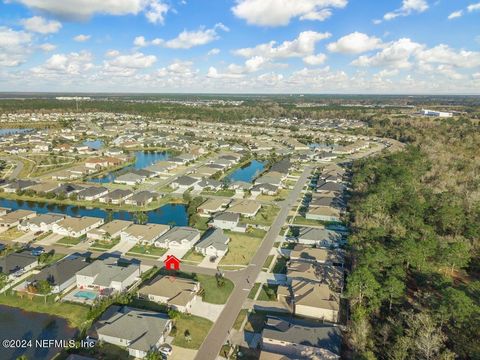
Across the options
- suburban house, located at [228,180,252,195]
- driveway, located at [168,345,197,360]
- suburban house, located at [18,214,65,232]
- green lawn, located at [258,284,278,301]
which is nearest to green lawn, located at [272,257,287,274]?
green lawn, located at [258,284,278,301]

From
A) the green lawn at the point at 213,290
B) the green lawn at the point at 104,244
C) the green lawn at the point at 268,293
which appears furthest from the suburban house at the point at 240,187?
the green lawn at the point at 268,293

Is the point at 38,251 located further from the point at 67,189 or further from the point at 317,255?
the point at 317,255

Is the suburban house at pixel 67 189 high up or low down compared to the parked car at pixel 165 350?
up

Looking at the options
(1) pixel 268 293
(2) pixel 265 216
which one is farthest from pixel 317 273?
(2) pixel 265 216

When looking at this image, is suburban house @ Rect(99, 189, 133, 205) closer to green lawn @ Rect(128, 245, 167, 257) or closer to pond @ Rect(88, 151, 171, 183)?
pond @ Rect(88, 151, 171, 183)

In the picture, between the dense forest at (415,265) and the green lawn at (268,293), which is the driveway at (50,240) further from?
the dense forest at (415,265)

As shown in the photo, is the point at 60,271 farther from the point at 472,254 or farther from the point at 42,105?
the point at 42,105
